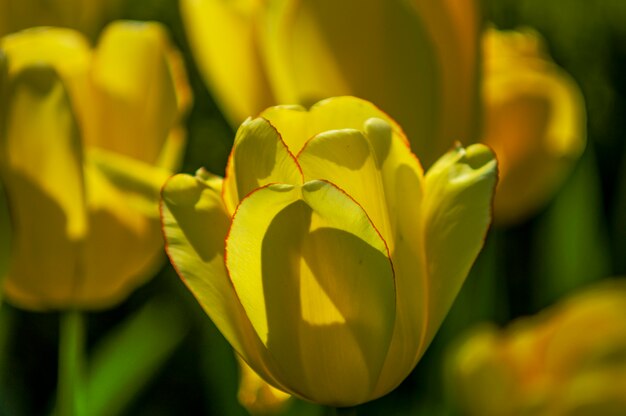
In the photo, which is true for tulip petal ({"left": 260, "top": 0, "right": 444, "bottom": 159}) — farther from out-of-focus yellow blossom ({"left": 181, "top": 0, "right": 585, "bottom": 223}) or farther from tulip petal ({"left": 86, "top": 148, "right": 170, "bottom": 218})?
tulip petal ({"left": 86, "top": 148, "right": 170, "bottom": 218})

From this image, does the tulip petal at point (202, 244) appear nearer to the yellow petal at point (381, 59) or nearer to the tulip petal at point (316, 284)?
the tulip petal at point (316, 284)

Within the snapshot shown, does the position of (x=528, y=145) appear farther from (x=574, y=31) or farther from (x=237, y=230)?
(x=574, y=31)

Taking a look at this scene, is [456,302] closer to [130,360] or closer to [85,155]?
[130,360]

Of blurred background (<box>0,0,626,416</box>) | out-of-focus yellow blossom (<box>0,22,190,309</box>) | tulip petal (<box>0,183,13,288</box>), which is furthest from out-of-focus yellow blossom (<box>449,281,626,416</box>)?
tulip petal (<box>0,183,13,288</box>)

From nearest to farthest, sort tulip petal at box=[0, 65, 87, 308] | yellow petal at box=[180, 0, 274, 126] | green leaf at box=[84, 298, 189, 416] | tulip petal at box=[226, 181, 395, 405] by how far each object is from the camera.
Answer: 1. tulip petal at box=[226, 181, 395, 405]
2. tulip petal at box=[0, 65, 87, 308]
3. yellow petal at box=[180, 0, 274, 126]
4. green leaf at box=[84, 298, 189, 416]

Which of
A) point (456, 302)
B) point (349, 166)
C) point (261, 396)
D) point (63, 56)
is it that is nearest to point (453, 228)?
point (349, 166)
